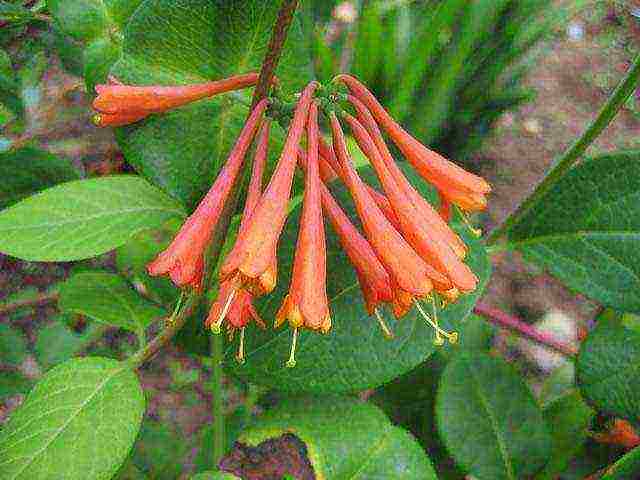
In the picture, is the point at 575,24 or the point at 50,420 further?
the point at 575,24

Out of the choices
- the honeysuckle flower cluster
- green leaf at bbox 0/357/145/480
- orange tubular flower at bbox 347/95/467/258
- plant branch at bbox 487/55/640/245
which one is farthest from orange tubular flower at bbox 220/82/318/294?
plant branch at bbox 487/55/640/245

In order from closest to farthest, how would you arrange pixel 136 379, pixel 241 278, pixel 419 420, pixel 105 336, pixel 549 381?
pixel 241 278 < pixel 136 379 < pixel 419 420 < pixel 549 381 < pixel 105 336

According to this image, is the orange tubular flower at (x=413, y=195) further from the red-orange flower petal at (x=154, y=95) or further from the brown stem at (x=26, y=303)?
the brown stem at (x=26, y=303)

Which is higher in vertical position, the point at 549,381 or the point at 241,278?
the point at 241,278

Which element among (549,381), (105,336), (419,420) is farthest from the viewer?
(105,336)

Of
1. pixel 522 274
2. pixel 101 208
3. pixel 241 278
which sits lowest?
pixel 522 274

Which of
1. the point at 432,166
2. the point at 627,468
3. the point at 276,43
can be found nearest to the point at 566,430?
the point at 627,468

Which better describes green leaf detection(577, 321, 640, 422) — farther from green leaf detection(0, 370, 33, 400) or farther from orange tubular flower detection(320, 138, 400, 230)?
green leaf detection(0, 370, 33, 400)

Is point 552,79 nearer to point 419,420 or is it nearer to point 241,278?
point 419,420

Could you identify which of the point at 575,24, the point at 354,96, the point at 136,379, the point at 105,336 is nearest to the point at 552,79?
the point at 575,24
